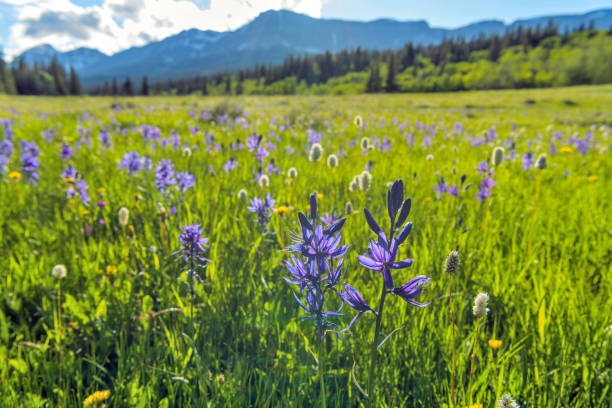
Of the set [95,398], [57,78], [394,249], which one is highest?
[57,78]

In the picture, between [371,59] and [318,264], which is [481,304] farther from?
[371,59]

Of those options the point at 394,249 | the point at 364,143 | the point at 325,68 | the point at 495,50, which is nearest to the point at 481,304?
the point at 394,249

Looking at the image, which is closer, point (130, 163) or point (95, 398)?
point (95, 398)

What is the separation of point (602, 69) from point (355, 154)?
297 feet

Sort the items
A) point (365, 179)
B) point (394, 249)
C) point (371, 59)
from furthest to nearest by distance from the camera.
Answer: point (371, 59) < point (365, 179) < point (394, 249)

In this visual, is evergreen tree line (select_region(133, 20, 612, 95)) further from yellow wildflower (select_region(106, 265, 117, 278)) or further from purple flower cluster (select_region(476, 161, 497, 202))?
yellow wildflower (select_region(106, 265, 117, 278))

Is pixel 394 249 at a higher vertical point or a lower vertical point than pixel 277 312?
higher

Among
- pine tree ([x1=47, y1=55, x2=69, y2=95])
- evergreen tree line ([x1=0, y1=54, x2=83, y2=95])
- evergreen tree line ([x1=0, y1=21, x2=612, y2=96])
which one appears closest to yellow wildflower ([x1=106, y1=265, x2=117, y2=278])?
evergreen tree line ([x1=0, y1=21, x2=612, y2=96])

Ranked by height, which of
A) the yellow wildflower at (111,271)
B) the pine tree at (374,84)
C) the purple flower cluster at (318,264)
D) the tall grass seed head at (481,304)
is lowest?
the yellow wildflower at (111,271)

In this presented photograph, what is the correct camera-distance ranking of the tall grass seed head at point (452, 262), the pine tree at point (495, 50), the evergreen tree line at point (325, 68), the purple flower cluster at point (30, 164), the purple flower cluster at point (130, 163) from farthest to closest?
the pine tree at point (495, 50) → the evergreen tree line at point (325, 68) → the purple flower cluster at point (30, 164) → the purple flower cluster at point (130, 163) → the tall grass seed head at point (452, 262)

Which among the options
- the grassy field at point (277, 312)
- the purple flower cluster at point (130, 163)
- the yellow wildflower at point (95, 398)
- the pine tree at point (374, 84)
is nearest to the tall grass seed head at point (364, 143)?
the grassy field at point (277, 312)

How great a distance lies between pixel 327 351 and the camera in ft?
5.29

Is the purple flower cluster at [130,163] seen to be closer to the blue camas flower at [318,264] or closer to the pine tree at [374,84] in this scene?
the blue camas flower at [318,264]

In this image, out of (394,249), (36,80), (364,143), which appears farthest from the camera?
(36,80)
